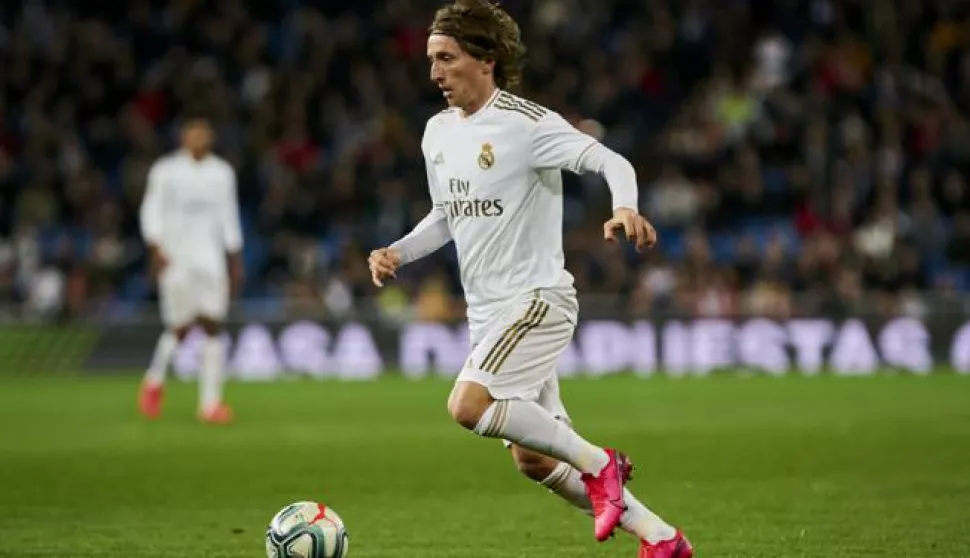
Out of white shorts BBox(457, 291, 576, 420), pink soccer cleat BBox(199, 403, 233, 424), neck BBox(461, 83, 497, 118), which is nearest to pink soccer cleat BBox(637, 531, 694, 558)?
white shorts BBox(457, 291, 576, 420)

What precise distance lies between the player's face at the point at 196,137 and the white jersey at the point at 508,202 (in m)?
7.61

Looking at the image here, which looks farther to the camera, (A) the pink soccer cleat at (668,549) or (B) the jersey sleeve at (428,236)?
(B) the jersey sleeve at (428,236)

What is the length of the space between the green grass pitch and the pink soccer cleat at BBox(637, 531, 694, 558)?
750mm

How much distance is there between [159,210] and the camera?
46.0ft

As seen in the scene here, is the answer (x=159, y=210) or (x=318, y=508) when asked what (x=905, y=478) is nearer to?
(x=318, y=508)

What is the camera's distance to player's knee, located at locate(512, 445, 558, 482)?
20.7 feet

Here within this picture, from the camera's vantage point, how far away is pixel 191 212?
14039mm

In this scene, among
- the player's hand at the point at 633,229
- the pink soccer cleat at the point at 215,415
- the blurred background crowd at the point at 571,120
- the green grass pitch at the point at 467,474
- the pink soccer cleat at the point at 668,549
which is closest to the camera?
the player's hand at the point at 633,229

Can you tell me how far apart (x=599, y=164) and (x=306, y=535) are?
1755 millimetres

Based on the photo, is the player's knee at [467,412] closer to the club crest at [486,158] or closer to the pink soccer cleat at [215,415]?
the club crest at [486,158]

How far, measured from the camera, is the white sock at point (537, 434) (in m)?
5.98

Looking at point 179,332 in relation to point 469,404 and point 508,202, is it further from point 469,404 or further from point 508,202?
point 469,404

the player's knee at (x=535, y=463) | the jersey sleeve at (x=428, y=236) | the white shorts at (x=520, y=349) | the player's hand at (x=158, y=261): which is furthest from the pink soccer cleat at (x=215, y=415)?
the white shorts at (x=520, y=349)

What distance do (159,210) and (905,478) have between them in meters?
7.07
